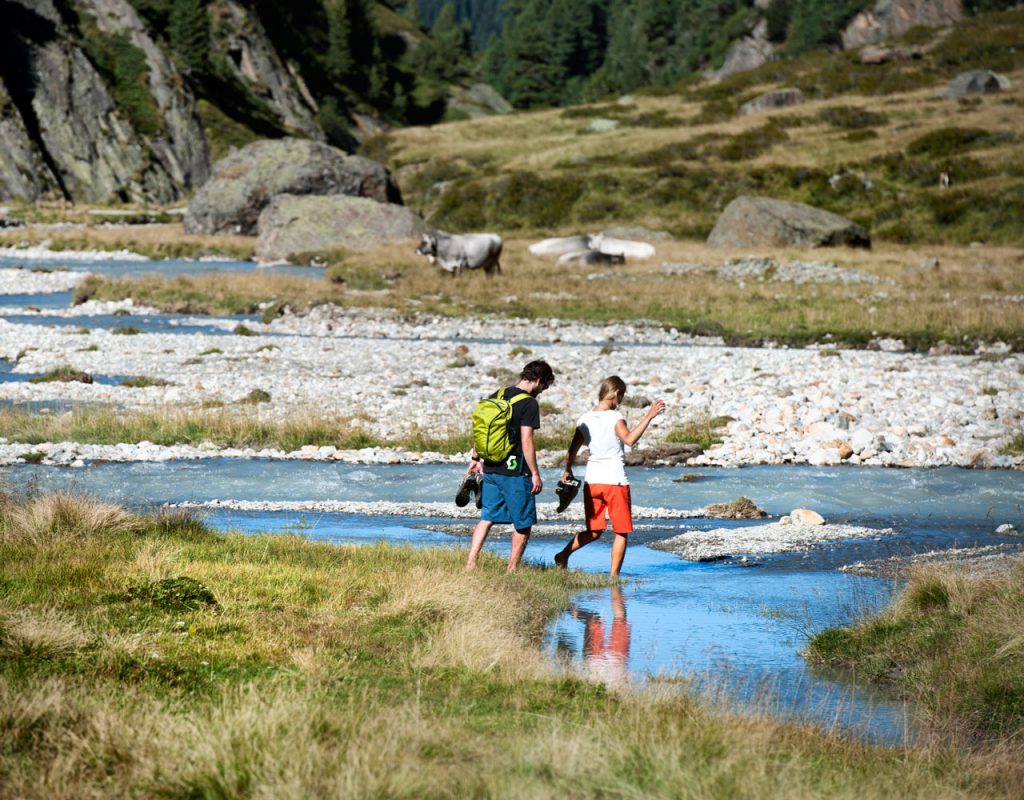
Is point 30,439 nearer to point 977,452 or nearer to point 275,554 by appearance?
point 275,554

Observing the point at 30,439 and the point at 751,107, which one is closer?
the point at 30,439

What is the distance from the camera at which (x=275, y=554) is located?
12461 millimetres

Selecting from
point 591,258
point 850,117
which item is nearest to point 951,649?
point 591,258

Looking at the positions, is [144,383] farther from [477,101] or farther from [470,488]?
[477,101]

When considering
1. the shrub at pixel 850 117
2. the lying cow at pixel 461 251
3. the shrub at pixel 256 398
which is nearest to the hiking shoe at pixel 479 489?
the shrub at pixel 256 398

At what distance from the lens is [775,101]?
92375mm

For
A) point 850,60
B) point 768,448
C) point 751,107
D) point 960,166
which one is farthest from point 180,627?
point 850,60

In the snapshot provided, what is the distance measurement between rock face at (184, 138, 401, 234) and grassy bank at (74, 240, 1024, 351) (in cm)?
1571

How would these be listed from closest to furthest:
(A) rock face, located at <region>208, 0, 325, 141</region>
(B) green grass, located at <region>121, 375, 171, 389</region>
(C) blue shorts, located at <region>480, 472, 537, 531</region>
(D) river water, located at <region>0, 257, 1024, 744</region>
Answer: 1. (D) river water, located at <region>0, 257, 1024, 744</region>
2. (C) blue shorts, located at <region>480, 472, 537, 531</region>
3. (B) green grass, located at <region>121, 375, 171, 389</region>
4. (A) rock face, located at <region>208, 0, 325, 141</region>

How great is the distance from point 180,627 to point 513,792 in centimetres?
400

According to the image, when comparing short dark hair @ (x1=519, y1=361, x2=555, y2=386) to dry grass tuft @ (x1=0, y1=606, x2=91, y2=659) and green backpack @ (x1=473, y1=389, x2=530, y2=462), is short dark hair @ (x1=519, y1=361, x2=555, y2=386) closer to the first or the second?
green backpack @ (x1=473, y1=389, x2=530, y2=462)

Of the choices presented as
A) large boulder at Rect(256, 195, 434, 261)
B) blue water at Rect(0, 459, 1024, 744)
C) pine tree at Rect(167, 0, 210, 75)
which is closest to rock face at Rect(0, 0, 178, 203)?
pine tree at Rect(167, 0, 210, 75)

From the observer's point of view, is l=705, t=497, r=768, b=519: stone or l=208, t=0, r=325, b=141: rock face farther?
l=208, t=0, r=325, b=141: rock face

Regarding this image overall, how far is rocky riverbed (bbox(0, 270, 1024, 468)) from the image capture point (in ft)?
67.2
